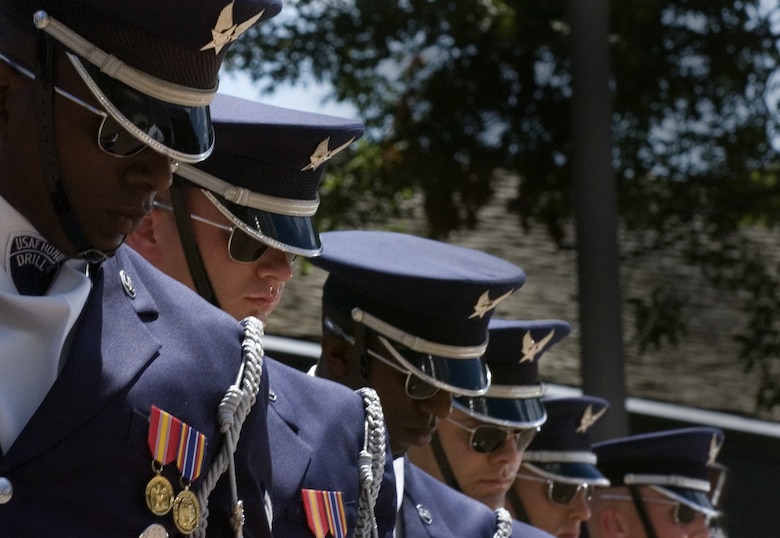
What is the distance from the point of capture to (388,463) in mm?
2889

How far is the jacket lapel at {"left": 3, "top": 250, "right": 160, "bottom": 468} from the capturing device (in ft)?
6.97

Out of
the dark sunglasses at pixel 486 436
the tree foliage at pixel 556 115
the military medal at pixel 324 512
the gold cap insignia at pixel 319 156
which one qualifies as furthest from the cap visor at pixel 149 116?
the tree foliage at pixel 556 115

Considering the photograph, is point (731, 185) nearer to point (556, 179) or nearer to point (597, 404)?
point (556, 179)

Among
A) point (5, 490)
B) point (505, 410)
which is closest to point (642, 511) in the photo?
point (505, 410)

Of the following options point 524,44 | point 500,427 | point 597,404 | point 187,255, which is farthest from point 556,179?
point 187,255

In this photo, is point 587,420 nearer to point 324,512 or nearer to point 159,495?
point 324,512

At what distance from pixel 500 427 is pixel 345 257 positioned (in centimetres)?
96

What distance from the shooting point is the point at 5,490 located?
6.82 ft

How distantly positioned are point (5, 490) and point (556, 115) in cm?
876

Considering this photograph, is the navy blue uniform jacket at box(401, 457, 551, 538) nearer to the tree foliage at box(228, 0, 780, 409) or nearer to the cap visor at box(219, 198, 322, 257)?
the cap visor at box(219, 198, 322, 257)

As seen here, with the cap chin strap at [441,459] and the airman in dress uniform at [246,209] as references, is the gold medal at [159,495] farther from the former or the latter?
the cap chin strap at [441,459]

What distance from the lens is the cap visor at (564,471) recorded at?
562 cm

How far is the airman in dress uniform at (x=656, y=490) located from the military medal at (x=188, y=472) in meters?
4.34

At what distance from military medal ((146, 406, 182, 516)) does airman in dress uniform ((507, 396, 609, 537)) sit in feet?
11.4
